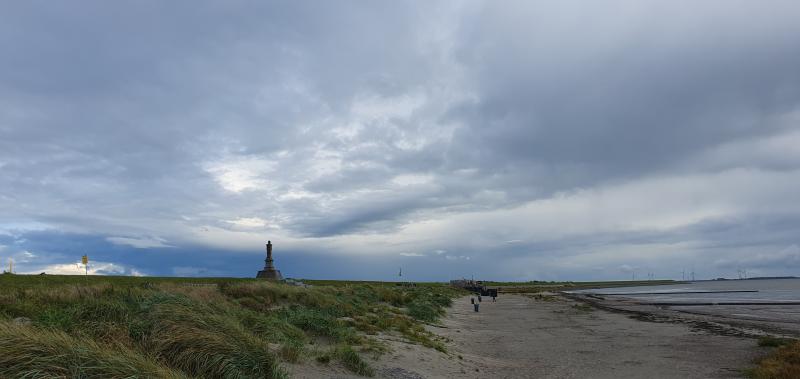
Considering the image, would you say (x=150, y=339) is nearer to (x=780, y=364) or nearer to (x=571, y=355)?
(x=571, y=355)

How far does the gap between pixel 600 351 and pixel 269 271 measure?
36469 mm

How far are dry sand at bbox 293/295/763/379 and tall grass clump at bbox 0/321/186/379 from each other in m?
4.18

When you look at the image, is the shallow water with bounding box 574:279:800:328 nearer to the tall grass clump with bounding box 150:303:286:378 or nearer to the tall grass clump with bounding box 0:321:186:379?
the tall grass clump with bounding box 150:303:286:378

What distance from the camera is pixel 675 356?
1859cm

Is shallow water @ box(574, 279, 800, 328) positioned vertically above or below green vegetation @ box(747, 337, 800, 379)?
below

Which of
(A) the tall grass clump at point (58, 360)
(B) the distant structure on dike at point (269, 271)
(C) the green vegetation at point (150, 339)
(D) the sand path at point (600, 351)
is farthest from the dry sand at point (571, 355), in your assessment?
(B) the distant structure on dike at point (269, 271)

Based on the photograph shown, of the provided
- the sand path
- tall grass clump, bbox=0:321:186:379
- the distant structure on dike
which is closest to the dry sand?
the sand path

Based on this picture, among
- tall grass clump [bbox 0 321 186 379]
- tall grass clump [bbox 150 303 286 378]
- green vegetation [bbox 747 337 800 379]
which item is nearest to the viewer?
tall grass clump [bbox 0 321 186 379]

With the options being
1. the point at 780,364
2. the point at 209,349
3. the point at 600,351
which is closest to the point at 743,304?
the point at 600,351

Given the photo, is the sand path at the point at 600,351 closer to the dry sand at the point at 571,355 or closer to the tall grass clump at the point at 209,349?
the dry sand at the point at 571,355

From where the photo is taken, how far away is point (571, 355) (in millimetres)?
19172

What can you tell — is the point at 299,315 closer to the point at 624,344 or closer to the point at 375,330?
the point at 375,330

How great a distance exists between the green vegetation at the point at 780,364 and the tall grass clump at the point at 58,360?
17.1 metres

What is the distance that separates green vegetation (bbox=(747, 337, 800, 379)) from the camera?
45.8 ft
